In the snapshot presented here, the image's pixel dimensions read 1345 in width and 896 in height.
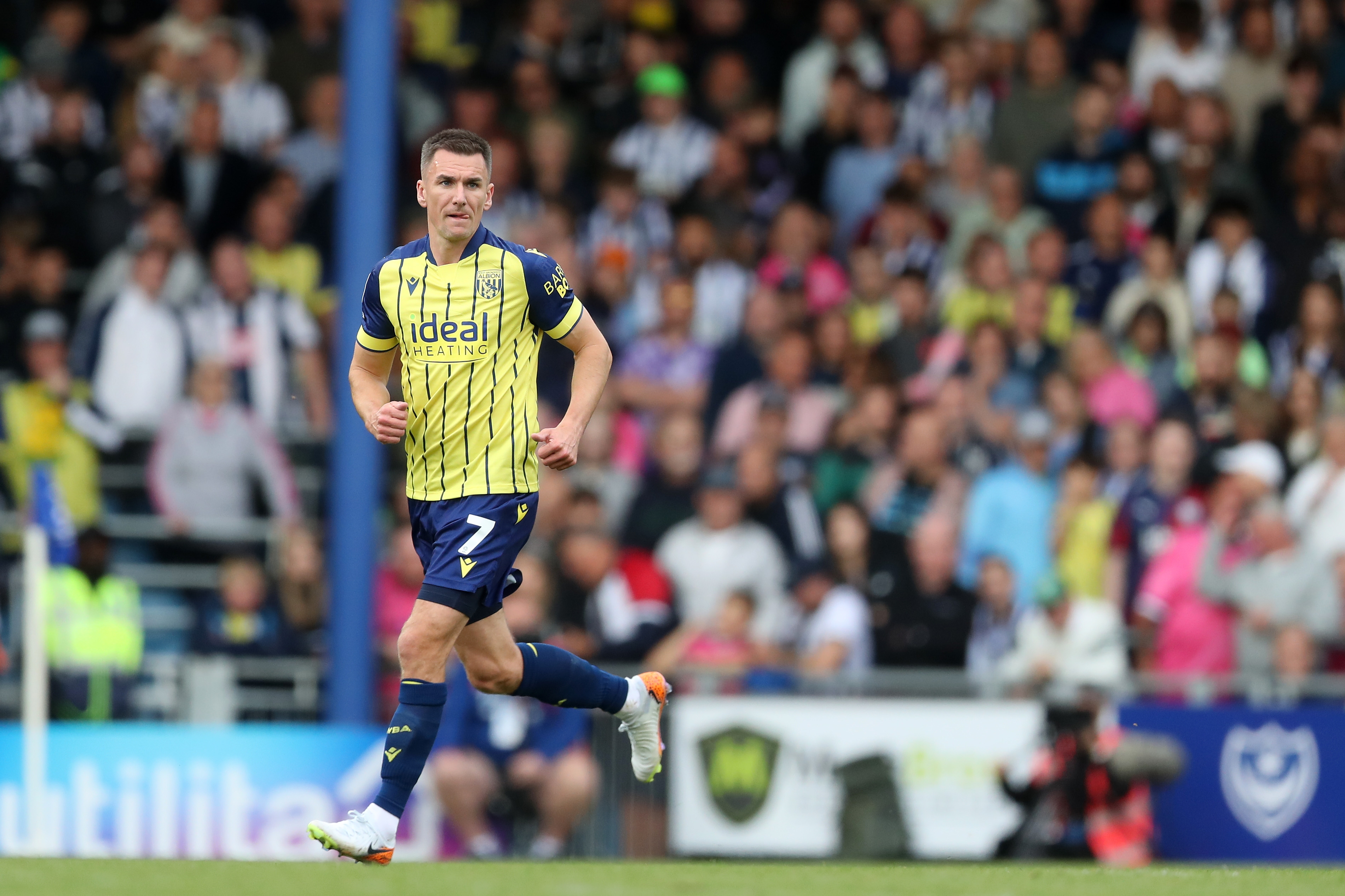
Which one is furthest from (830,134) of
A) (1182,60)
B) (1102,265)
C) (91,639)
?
(91,639)

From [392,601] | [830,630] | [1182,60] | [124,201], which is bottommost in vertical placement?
[830,630]

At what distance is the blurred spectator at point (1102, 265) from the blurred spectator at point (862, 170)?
1.48 metres

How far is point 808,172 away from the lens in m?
15.0

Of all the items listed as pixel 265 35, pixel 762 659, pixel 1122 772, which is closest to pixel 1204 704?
pixel 1122 772

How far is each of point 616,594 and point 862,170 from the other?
425 cm

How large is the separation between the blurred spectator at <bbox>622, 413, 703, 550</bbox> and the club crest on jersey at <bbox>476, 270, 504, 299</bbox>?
534cm

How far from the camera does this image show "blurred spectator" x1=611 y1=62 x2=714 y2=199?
14.9 metres

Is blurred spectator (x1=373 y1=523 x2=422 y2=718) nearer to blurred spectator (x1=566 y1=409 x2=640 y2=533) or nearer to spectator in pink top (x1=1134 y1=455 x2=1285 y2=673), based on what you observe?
blurred spectator (x1=566 y1=409 x2=640 y2=533)

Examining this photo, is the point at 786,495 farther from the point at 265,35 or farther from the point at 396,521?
the point at 265,35

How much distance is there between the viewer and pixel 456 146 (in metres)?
7.02

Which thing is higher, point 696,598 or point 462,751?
point 696,598

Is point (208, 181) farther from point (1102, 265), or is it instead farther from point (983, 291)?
point (1102, 265)

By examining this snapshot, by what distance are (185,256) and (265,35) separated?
114 inches

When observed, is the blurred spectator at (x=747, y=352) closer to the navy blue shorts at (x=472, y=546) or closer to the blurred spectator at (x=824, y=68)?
the blurred spectator at (x=824, y=68)
